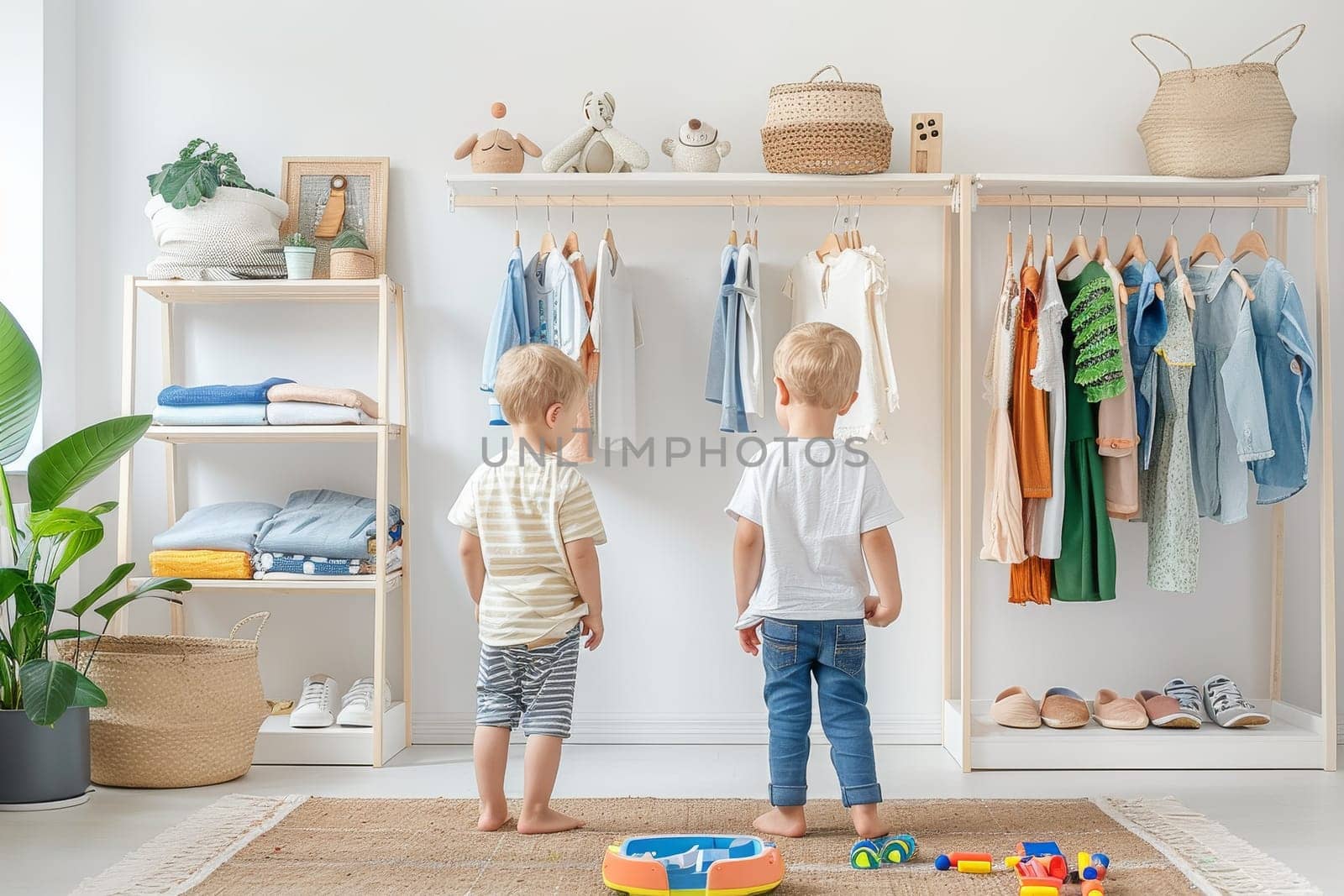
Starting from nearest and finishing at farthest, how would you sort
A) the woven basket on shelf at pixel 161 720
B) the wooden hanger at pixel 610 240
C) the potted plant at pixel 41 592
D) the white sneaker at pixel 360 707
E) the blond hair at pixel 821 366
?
the blond hair at pixel 821 366
the potted plant at pixel 41 592
the woven basket on shelf at pixel 161 720
the white sneaker at pixel 360 707
the wooden hanger at pixel 610 240

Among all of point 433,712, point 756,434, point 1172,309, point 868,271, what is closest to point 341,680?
point 433,712

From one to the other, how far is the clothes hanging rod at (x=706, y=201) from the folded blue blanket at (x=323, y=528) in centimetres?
91

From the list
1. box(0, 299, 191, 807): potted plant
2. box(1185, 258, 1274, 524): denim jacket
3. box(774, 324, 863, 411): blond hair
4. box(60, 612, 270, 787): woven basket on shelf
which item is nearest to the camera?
box(774, 324, 863, 411): blond hair

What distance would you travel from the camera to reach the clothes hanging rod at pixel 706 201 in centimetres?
313

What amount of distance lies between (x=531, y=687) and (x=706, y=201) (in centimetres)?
152

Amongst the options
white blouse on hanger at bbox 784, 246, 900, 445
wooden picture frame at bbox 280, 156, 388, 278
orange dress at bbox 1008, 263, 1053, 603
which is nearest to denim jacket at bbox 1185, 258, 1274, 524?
orange dress at bbox 1008, 263, 1053, 603

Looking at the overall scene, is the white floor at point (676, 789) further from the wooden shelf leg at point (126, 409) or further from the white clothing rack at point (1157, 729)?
the wooden shelf leg at point (126, 409)

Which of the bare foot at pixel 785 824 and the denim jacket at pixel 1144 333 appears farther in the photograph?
the denim jacket at pixel 1144 333

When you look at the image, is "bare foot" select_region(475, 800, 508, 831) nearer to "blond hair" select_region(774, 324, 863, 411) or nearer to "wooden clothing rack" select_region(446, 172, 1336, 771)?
"blond hair" select_region(774, 324, 863, 411)

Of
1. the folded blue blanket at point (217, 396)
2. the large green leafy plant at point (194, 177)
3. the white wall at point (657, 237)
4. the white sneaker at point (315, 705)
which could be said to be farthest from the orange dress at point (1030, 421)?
the large green leafy plant at point (194, 177)

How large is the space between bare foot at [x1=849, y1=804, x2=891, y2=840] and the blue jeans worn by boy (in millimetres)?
16

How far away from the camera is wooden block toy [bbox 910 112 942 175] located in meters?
3.09

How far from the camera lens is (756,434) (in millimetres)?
3326

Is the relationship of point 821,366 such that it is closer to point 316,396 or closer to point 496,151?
point 496,151
